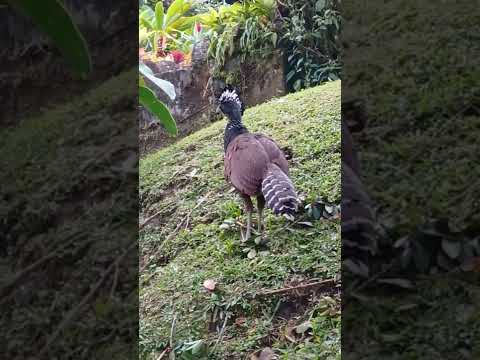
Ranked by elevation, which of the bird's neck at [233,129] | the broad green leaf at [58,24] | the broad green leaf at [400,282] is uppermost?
the broad green leaf at [58,24]

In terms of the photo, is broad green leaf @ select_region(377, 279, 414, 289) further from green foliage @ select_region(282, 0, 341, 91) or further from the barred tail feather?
green foliage @ select_region(282, 0, 341, 91)

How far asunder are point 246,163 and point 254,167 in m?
0.04

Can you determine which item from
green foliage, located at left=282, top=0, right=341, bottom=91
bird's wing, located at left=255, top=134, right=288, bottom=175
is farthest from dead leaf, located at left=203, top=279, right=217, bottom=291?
green foliage, located at left=282, top=0, right=341, bottom=91

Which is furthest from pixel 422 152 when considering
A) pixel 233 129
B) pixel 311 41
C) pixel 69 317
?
pixel 69 317

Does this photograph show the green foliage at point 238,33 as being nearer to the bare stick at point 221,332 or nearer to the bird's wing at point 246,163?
the bird's wing at point 246,163

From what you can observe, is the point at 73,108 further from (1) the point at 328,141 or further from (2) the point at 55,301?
(1) the point at 328,141

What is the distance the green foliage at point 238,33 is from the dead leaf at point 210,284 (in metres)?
0.74

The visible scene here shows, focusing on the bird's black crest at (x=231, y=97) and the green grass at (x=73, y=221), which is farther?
the bird's black crest at (x=231, y=97)

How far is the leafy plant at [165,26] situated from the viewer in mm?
2104

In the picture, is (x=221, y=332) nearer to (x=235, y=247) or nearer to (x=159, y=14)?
(x=235, y=247)

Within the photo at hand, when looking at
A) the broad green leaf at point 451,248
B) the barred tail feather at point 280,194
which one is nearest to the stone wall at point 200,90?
the barred tail feather at point 280,194

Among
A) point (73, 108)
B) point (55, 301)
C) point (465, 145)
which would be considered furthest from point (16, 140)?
point (465, 145)

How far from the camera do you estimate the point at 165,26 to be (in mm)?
2121

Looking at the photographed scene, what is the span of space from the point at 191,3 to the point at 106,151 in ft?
2.21
